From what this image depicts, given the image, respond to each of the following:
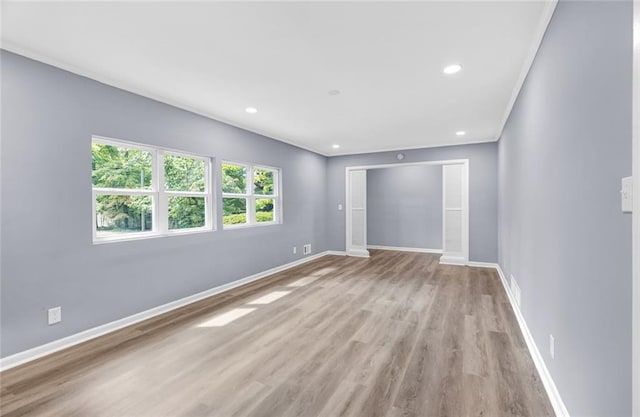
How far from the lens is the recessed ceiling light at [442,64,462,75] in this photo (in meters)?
2.61

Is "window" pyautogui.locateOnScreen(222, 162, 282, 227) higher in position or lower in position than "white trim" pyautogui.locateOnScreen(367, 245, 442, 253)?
higher

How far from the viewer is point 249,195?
4875 mm

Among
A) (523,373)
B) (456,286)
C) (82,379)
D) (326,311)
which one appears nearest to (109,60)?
(82,379)

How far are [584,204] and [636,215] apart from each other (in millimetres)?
563

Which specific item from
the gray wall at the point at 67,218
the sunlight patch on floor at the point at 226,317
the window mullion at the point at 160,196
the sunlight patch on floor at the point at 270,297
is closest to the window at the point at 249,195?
the gray wall at the point at 67,218

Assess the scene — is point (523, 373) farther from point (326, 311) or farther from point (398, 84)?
point (398, 84)

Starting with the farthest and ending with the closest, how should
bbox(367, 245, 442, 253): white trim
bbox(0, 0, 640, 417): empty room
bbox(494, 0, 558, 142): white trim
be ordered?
bbox(367, 245, 442, 253): white trim → bbox(494, 0, 558, 142): white trim → bbox(0, 0, 640, 417): empty room

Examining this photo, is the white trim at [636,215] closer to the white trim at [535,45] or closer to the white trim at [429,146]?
the white trim at [535,45]

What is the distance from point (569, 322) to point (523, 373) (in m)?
0.80

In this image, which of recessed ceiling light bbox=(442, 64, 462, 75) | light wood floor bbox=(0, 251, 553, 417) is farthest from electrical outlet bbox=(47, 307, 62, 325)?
recessed ceiling light bbox=(442, 64, 462, 75)

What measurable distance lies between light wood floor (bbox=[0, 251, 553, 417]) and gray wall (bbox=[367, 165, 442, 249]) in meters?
3.91

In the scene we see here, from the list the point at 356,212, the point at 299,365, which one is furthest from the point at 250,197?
the point at 299,365

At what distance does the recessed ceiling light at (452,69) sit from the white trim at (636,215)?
1845mm

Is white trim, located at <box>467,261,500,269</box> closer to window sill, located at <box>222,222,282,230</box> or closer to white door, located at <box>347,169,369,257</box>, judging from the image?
white door, located at <box>347,169,369,257</box>
